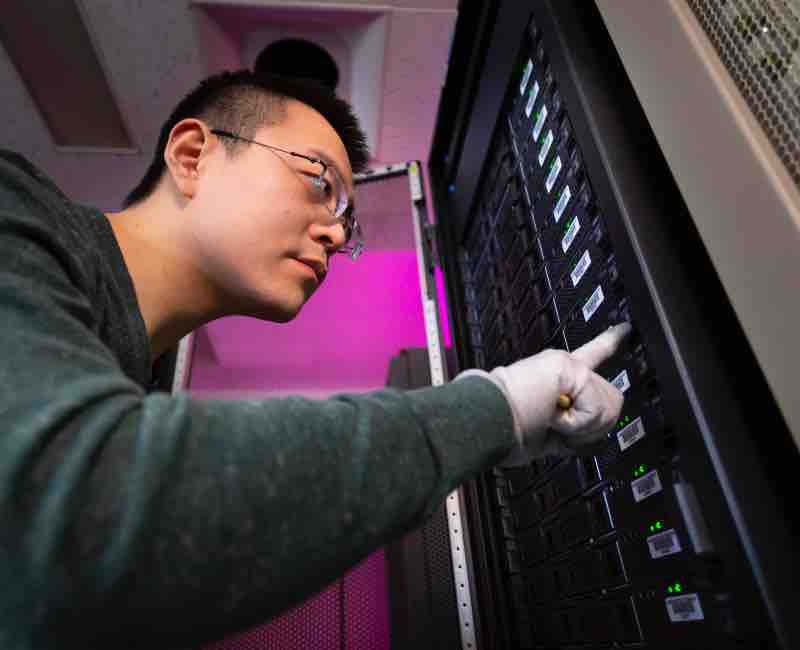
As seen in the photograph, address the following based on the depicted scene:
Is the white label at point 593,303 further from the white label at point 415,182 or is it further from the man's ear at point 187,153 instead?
the white label at point 415,182

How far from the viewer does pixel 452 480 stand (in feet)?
1.39

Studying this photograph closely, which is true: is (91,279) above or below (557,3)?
below

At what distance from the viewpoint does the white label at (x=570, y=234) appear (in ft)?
2.35

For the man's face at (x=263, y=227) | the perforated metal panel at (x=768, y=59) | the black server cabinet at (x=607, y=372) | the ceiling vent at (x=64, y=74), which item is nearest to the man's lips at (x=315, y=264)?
the man's face at (x=263, y=227)

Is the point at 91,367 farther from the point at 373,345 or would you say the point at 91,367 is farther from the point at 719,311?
the point at 373,345

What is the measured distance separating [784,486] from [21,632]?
0.57 m

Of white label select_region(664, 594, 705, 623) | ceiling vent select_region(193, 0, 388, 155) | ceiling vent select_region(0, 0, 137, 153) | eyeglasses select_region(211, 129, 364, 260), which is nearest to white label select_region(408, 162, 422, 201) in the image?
eyeglasses select_region(211, 129, 364, 260)

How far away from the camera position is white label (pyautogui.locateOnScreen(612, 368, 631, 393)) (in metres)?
0.62

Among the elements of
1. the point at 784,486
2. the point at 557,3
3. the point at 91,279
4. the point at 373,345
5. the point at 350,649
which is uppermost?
the point at 373,345

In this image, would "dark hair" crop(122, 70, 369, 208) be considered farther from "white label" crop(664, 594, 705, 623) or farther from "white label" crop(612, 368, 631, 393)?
"white label" crop(664, 594, 705, 623)

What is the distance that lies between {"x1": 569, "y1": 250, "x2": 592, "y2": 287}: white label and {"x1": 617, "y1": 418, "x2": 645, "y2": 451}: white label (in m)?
0.21

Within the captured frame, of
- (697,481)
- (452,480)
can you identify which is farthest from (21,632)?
(697,481)

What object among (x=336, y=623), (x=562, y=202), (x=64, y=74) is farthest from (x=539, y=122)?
(x=64, y=74)

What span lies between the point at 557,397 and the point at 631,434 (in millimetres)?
123
